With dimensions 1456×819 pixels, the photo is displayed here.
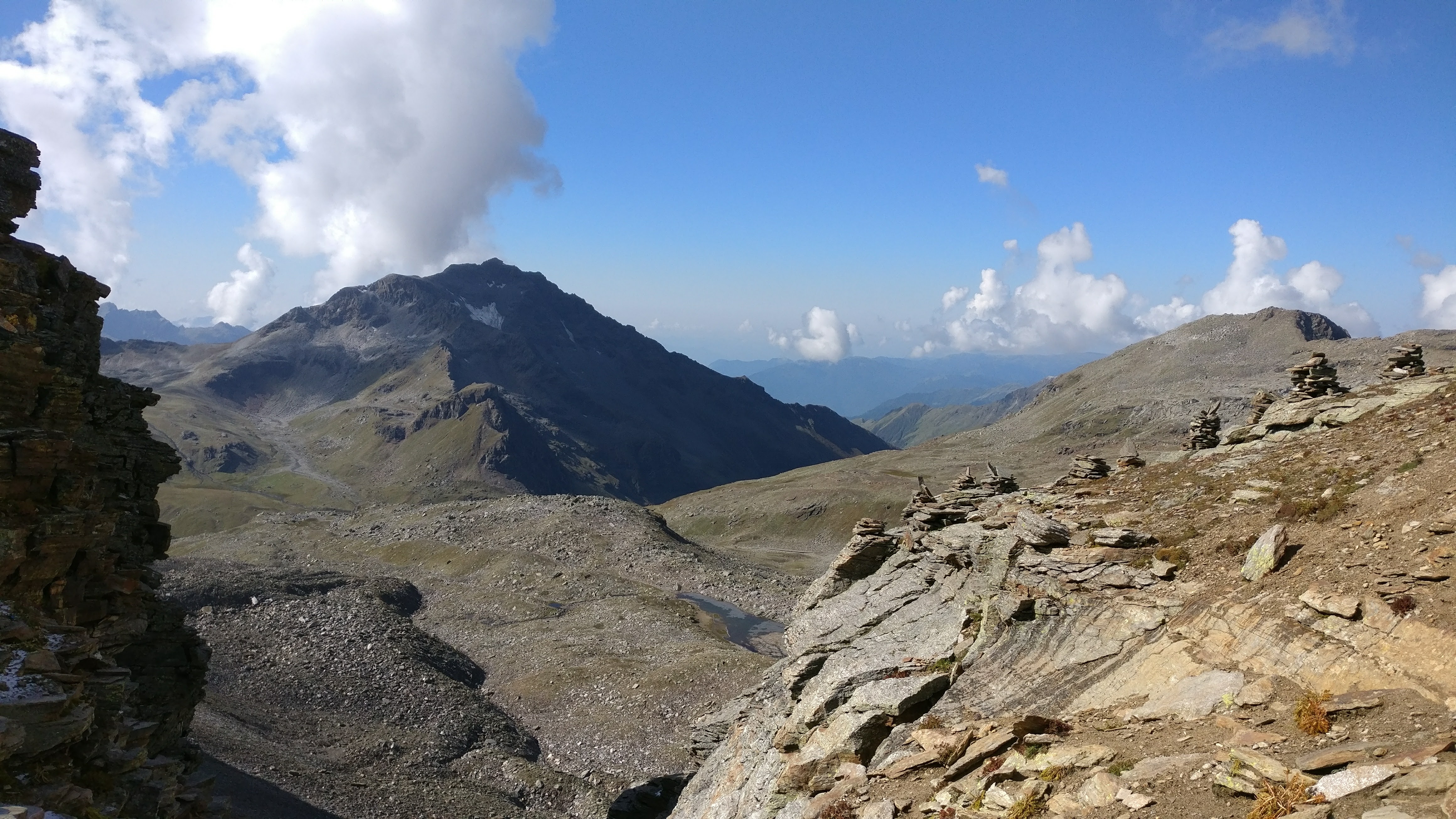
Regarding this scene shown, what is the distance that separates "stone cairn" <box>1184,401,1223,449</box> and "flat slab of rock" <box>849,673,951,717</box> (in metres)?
22.7

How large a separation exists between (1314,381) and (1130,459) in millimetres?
9294

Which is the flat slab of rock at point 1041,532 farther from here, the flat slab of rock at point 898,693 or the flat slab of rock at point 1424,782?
the flat slab of rock at point 1424,782

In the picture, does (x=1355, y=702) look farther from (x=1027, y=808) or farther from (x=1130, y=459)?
(x=1130, y=459)

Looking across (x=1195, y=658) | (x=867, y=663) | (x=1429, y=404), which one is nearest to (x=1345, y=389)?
(x=1429, y=404)

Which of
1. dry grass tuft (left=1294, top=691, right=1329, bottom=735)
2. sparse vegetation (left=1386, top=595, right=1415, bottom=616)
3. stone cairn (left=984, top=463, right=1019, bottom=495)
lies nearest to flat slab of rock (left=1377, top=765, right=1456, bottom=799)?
dry grass tuft (left=1294, top=691, right=1329, bottom=735)

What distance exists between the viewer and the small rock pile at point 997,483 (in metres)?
38.5

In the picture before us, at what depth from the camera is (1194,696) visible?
16.0 metres

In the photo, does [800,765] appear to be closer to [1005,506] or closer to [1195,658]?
[1195,658]

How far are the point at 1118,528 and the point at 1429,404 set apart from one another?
39.3ft

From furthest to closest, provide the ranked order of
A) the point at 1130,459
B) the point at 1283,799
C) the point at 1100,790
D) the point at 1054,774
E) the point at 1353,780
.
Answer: the point at 1130,459 → the point at 1054,774 → the point at 1100,790 → the point at 1283,799 → the point at 1353,780

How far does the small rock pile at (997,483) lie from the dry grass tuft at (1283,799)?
86.4 feet

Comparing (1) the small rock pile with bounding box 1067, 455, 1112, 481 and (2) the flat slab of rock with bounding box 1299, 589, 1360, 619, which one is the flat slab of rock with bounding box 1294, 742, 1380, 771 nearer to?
(2) the flat slab of rock with bounding box 1299, 589, 1360, 619

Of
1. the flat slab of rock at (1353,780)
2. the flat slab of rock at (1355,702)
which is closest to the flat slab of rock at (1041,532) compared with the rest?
the flat slab of rock at (1355,702)

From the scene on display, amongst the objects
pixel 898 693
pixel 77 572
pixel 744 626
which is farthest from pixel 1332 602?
pixel 744 626
